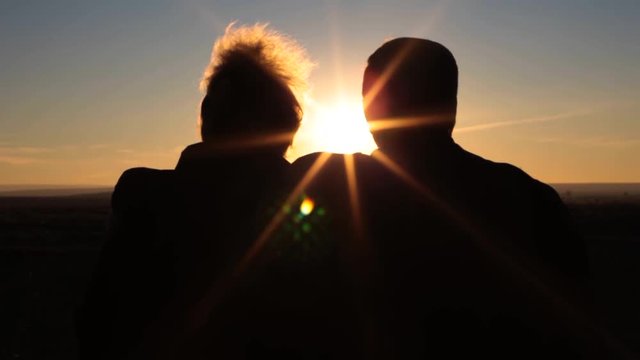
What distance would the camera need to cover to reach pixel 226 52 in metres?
2.67

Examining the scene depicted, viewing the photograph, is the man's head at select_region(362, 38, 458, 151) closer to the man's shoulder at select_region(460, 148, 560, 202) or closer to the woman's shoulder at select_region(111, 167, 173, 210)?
the man's shoulder at select_region(460, 148, 560, 202)

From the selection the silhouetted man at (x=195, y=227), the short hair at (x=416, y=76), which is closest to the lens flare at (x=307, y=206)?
the silhouetted man at (x=195, y=227)

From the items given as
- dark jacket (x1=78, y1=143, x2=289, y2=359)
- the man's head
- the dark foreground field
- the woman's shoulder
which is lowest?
the dark foreground field

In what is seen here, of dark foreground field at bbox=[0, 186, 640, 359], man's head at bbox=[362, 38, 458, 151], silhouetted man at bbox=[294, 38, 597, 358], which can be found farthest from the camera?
dark foreground field at bbox=[0, 186, 640, 359]

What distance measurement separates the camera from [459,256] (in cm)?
188

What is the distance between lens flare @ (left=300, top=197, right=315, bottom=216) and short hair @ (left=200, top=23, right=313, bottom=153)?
0.74 metres

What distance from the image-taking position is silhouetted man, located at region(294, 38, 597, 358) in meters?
1.85

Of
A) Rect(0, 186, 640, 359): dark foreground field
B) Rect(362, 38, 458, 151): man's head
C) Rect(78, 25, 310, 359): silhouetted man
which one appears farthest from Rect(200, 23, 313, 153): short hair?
Rect(0, 186, 640, 359): dark foreground field

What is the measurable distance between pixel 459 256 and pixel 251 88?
1.10 metres

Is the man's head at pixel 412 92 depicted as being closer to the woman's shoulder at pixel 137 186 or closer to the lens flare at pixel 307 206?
the lens flare at pixel 307 206

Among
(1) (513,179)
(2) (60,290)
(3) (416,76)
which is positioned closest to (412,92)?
(3) (416,76)

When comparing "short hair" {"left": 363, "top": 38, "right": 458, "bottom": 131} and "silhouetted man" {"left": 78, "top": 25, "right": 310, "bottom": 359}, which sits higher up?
"short hair" {"left": 363, "top": 38, "right": 458, "bottom": 131}

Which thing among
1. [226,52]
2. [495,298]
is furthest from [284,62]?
[495,298]

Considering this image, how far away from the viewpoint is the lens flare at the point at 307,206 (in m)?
1.90
